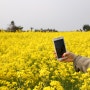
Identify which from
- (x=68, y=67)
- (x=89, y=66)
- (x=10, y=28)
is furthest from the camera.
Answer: (x=10, y=28)

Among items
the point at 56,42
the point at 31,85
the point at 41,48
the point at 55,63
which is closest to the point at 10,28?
the point at 41,48

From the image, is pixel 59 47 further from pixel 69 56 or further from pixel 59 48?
pixel 69 56

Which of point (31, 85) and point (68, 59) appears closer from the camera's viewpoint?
point (68, 59)

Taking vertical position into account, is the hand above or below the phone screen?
below

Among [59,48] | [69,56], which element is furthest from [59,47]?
[69,56]

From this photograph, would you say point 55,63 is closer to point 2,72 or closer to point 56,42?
point 2,72

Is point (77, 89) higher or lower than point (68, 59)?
lower

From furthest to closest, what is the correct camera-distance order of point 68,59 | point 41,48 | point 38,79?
point 41,48
point 38,79
point 68,59

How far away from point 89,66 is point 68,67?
5137 millimetres

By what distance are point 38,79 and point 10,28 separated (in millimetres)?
25384

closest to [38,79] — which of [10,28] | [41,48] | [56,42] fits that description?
[56,42]

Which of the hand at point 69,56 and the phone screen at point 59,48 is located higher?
the phone screen at point 59,48

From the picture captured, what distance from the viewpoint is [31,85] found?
7.16m

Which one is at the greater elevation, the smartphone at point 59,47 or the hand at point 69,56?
the smartphone at point 59,47
